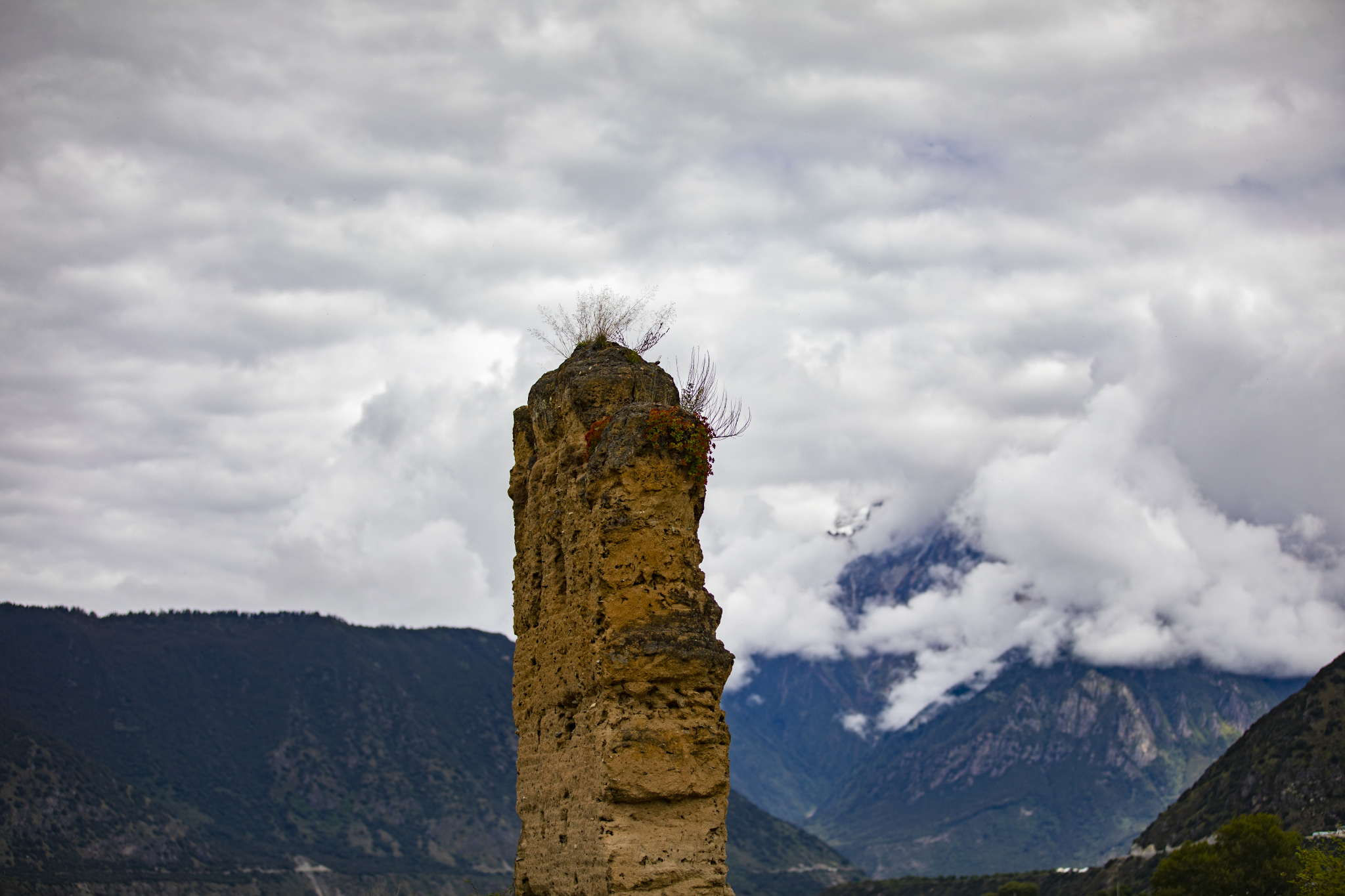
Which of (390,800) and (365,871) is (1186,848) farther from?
(390,800)

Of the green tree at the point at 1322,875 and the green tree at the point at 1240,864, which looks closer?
the green tree at the point at 1322,875

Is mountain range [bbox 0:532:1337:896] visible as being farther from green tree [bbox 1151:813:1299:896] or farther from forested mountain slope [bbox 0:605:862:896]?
green tree [bbox 1151:813:1299:896]

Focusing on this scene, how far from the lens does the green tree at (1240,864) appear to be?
56.5 meters

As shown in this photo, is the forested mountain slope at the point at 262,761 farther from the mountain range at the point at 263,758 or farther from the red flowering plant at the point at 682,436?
the red flowering plant at the point at 682,436

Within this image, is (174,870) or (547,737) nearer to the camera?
(547,737)

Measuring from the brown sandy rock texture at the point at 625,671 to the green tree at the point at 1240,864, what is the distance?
152 ft

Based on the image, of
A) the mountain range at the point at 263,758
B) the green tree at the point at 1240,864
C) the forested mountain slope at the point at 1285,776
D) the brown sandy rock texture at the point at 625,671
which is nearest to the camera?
the brown sandy rock texture at the point at 625,671

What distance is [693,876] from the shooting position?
15594mm

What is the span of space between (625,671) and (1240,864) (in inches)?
2029

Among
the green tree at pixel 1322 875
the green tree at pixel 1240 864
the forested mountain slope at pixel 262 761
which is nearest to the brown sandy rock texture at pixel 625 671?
the green tree at pixel 1322 875

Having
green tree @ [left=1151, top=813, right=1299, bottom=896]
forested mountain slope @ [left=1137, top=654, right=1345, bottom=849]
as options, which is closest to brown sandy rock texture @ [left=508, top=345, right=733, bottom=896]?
green tree @ [left=1151, top=813, right=1299, bottom=896]

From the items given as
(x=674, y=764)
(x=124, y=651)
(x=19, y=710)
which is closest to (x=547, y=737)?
(x=674, y=764)

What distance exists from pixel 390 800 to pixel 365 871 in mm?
16886

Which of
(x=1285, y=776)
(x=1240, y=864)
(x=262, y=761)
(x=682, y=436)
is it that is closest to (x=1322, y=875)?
(x=1240, y=864)
